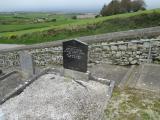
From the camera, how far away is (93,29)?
16047 mm

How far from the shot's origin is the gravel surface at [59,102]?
4648 millimetres

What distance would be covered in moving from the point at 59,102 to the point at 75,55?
1773 mm

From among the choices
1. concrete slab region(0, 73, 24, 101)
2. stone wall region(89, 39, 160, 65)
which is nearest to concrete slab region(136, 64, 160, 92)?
stone wall region(89, 39, 160, 65)

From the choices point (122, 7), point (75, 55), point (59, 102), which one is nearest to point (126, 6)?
point (122, 7)

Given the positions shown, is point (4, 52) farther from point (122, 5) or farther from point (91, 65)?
point (122, 5)

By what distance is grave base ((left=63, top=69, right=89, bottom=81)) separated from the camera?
21.1 feet

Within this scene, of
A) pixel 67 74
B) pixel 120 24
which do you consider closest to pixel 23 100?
pixel 67 74

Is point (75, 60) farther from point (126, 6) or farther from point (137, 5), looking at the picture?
point (137, 5)

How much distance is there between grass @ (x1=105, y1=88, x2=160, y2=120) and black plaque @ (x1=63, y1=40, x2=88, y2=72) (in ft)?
4.24

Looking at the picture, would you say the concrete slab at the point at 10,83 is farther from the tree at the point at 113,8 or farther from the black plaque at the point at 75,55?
the tree at the point at 113,8

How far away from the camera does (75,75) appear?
6590mm

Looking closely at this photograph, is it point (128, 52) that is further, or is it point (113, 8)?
point (113, 8)

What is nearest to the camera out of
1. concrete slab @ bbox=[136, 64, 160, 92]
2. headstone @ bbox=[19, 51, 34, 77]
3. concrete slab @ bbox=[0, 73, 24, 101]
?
concrete slab @ bbox=[136, 64, 160, 92]

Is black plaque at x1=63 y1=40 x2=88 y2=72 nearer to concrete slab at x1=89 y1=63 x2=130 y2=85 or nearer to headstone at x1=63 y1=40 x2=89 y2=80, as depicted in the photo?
headstone at x1=63 y1=40 x2=89 y2=80
